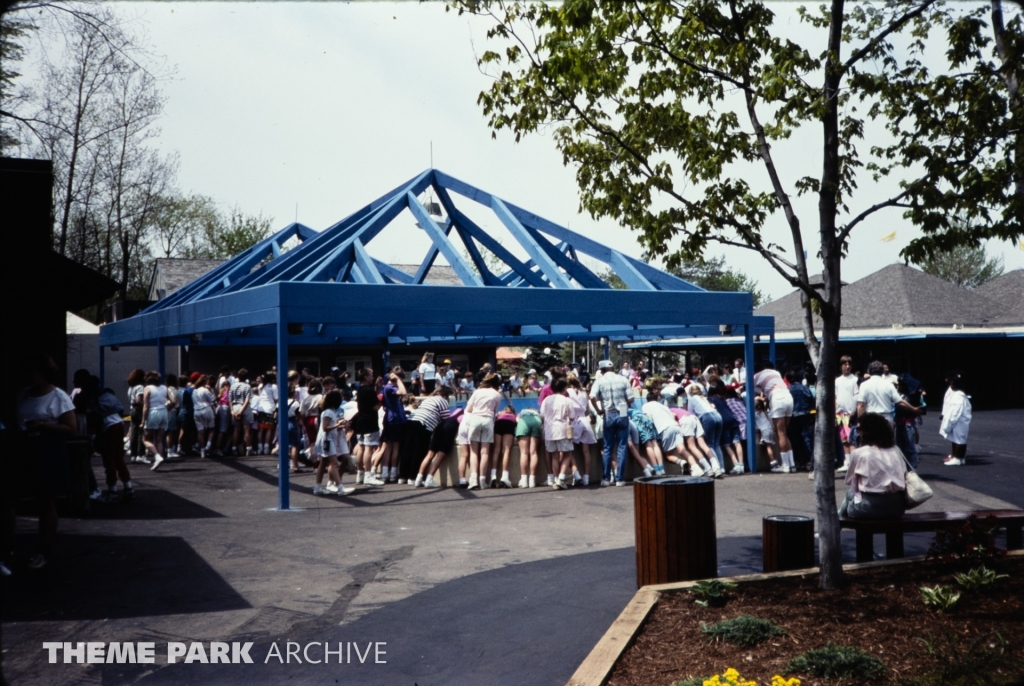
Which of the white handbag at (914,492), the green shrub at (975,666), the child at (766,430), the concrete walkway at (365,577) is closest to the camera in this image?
the green shrub at (975,666)

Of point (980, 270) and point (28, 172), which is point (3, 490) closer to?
point (28, 172)

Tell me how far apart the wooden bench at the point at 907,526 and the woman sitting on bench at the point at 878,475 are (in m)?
0.08

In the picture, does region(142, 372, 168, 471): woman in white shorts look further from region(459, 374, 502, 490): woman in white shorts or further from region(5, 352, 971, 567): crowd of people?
region(459, 374, 502, 490): woman in white shorts

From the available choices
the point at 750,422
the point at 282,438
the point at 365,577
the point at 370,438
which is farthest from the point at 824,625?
the point at 370,438

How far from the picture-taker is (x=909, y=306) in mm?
35000

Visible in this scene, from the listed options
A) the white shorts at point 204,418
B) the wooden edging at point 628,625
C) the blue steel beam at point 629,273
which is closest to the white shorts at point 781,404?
the blue steel beam at point 629,273

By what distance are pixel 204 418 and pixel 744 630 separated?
1578cm

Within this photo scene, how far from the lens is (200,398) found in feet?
60.2

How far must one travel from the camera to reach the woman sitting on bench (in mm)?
7047

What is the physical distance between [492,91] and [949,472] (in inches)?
394

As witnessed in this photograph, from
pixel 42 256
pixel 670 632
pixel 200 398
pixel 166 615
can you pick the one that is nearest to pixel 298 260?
pixel 42 256

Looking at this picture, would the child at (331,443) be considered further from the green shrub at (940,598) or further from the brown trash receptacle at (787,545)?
the green shrub at (940,598)

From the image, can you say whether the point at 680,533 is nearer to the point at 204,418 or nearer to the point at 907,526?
the point at 907,526

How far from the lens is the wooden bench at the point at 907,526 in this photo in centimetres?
688
